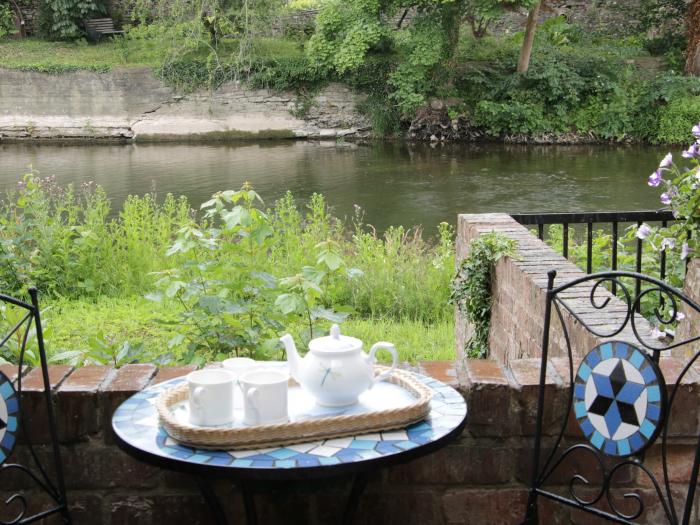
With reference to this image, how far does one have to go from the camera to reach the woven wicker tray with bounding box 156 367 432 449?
6.03ft

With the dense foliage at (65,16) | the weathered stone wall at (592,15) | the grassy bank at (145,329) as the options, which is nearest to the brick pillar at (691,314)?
the grassy bank at (145,329)

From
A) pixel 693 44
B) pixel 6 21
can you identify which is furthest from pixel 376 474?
pixel 6 21

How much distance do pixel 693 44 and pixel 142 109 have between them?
49.3 feet

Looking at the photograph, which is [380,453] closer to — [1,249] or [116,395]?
[116,395]

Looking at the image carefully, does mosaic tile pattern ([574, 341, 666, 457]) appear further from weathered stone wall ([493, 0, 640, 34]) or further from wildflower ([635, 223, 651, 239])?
weathered stone wall ([493, 0, 640, 34])

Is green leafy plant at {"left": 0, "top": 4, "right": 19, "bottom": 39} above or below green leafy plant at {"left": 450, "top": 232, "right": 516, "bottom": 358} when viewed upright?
above

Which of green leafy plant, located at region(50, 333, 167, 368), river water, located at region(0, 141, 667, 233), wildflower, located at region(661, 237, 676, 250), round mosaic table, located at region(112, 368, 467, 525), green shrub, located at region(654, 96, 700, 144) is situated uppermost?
round mosaic table, located at region(112, 368, 467, 525)

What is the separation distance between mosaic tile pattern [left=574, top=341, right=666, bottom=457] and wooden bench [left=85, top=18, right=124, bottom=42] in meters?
26.7

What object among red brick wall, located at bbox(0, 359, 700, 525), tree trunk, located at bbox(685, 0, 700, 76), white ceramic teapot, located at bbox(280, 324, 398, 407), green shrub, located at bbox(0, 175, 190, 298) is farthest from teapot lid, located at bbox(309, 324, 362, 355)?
tree trunk, located at bbox(685, 0, 700, 76)

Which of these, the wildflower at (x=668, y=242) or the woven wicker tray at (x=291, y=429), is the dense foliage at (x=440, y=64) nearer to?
the wildflower at (x=668, y=242)

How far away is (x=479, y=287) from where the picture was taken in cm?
468

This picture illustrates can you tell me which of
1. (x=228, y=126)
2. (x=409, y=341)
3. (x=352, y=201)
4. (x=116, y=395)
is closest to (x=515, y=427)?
(x=116, y=395)

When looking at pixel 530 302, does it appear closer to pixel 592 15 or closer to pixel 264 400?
pixel 264 400

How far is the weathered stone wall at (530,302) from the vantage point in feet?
10.3
